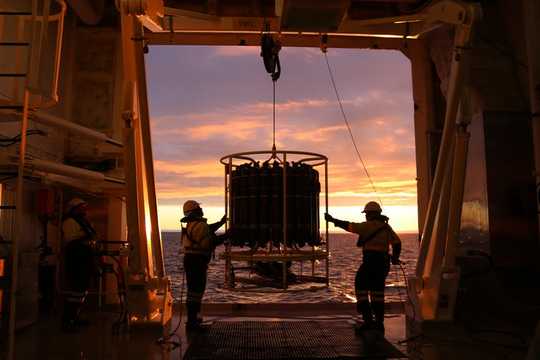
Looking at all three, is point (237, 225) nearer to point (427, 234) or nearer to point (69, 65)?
point (427, 234)

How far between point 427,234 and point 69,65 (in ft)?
25.4

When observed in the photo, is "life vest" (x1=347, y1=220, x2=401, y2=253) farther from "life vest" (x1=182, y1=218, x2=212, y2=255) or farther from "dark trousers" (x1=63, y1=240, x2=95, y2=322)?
"dark trousers" (x1=63, y1=240, x2=95, y2=322)

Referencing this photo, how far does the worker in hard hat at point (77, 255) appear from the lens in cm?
785

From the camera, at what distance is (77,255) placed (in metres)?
8.04

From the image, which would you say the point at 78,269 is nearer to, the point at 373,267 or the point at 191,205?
the point at 191,205

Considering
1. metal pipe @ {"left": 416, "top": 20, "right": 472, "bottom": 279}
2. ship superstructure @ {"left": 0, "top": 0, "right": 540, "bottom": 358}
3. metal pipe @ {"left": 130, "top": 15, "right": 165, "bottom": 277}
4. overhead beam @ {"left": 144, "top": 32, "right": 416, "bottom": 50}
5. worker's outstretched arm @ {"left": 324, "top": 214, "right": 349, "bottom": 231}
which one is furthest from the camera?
overhead beam @ {"left": 144, "top": 32, "right": 416, "bottom": 50}

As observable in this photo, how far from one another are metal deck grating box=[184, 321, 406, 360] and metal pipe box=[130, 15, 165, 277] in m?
1.35

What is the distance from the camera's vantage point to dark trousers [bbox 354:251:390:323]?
300 inches

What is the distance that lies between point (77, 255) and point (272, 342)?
3.38 m

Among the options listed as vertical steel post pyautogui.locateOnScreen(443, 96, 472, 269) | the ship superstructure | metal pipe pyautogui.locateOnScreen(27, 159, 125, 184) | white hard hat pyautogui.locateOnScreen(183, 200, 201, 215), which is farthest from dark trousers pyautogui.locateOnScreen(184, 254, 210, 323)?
vertical steel post pyautogui.locateOnScreen(443, 96, 472, 269)

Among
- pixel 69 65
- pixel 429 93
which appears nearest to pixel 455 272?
pixel 429 93

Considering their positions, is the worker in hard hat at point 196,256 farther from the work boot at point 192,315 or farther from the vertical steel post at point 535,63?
the vertical steel post at point 535,63

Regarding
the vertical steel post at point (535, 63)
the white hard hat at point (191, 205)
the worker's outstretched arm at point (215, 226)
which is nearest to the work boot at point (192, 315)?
the worker's outstretched arm at point (215, 226)

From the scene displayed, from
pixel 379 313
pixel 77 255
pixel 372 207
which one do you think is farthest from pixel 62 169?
pixel 379 313
